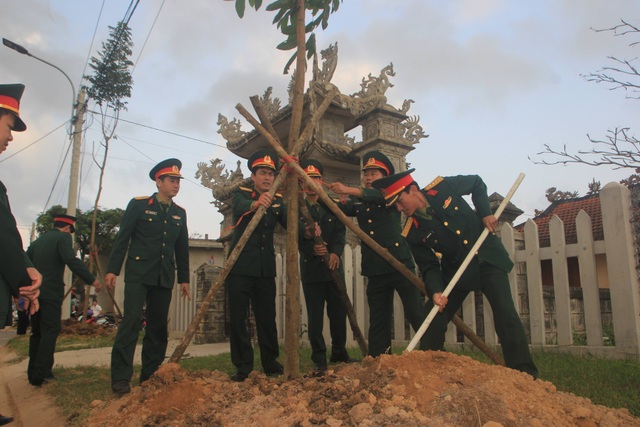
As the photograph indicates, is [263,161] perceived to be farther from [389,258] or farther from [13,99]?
[13,99]

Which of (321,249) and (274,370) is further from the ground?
(321,249)

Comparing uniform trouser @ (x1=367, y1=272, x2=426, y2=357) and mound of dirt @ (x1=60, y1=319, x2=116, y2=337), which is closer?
uniform trouser @ (x1=367, y1=272, x2=426, y2=357)

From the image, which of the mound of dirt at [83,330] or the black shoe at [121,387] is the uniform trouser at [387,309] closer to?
the black shoe at [121,387]

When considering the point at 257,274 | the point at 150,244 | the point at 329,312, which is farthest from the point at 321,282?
the point at 150,244

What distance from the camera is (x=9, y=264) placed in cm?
271

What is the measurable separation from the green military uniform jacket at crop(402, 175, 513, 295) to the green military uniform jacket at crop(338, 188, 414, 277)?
399 mm

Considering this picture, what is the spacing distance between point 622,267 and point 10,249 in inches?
181

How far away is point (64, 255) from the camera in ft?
17.9

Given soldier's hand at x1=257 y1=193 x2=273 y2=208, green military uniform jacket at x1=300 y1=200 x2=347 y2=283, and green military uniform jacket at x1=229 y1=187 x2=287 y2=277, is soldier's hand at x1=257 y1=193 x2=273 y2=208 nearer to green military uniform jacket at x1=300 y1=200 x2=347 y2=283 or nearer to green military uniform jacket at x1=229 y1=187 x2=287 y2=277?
green military uniform jacket at x1=229 y1=187 x2=287 y2=277

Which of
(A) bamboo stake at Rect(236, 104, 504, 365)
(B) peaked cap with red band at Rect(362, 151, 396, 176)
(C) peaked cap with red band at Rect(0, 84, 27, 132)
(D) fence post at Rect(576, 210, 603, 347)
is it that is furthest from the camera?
(B) peaked cap with red band at Rect(362, 151, 396, 176)

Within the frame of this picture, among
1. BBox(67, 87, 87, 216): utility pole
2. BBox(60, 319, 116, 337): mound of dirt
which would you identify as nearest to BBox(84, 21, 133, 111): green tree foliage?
BBox(67, 87, 87, 216): utility pole

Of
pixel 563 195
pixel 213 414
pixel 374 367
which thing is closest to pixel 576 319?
pixel 374 367

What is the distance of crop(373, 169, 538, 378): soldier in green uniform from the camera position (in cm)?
367

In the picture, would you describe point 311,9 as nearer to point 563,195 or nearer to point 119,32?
point 119,32
